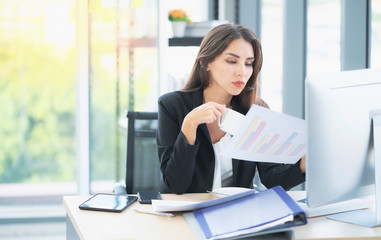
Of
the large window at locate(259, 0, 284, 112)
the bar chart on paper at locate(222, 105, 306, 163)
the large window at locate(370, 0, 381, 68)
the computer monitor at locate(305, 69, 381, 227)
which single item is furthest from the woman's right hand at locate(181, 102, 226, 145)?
the large window at locate(259, 0, 284, 112)

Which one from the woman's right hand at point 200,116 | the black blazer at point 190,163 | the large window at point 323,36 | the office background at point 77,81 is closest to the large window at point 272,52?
the office background at point 77,81

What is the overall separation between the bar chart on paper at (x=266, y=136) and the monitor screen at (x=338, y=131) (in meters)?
0.18

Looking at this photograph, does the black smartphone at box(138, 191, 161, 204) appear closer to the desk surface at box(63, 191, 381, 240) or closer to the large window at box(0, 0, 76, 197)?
the desk surface at box(63, 191, 381, 240)

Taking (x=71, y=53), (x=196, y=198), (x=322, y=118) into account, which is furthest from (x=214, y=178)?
(x=71, y=53)

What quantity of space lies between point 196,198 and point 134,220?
1.06 ft

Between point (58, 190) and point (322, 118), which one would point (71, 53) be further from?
point (322, 118)

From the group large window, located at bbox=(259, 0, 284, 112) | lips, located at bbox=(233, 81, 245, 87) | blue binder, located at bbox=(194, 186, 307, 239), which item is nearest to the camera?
blue binder, located at bbox=(194, 186, 307, 239)

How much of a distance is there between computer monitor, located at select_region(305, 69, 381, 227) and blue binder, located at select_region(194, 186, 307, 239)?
10 cm

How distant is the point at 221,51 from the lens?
2.04 meters

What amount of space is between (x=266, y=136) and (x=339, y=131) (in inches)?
9.4

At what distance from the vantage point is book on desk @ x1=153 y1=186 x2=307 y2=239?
1.22m

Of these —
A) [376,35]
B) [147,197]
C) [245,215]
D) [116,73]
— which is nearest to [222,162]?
[147,197]

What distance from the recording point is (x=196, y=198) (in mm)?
1692

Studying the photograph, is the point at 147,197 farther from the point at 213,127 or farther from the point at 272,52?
the point at 272,52
